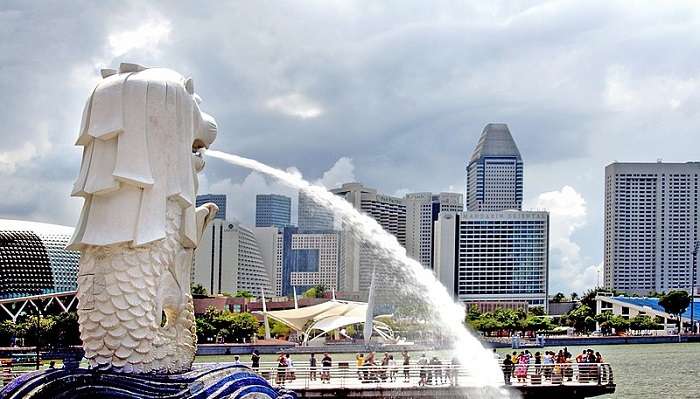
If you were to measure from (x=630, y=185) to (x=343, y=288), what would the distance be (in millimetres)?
75365

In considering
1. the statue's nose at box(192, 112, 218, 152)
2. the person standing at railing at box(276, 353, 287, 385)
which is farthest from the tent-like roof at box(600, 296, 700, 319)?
the statue's nose at box(192, 112, 218, 152)

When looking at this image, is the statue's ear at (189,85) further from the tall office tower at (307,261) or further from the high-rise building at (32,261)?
the tall office tower at (307,261)

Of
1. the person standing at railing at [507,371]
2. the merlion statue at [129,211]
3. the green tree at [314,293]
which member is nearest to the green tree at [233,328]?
the person standing at railing at [507,371]

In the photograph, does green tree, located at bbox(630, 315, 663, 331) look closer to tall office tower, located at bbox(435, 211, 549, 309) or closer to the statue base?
tall office tower, located at bbox(435, 211, 549, 309)

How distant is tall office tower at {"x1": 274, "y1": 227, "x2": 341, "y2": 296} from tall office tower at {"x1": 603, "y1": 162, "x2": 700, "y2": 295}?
5608 cm

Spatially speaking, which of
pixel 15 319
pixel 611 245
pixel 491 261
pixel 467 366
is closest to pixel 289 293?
pixel 491 261

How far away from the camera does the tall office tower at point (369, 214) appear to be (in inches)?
4692

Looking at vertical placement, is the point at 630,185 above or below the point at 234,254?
above

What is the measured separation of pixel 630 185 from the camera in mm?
196250

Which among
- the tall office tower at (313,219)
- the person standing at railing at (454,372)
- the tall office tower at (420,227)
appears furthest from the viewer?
the tall office tower at (313,219)

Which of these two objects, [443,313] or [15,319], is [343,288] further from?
[443,313]

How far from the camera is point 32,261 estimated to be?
291 feet

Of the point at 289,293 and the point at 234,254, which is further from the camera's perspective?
the point at 289,293

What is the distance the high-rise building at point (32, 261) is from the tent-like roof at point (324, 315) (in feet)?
58.9
